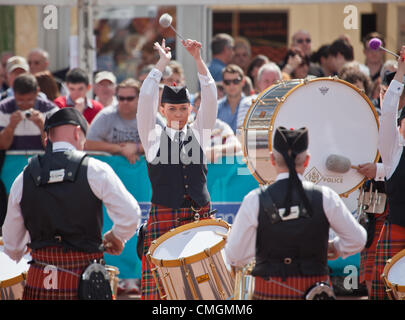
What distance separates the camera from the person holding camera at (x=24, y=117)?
22.0 feet

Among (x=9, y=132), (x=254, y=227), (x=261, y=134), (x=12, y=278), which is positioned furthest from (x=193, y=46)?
(x=9, y=132)

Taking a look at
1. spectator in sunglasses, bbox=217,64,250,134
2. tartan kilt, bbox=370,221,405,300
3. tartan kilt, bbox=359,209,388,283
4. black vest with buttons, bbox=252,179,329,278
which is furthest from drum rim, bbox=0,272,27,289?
spectator in sunglasses, bbox=217,64,250,134

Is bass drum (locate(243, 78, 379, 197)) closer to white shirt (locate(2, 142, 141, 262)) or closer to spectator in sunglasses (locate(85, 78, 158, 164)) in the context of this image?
white shirt (locate(2, 142, 141, 262))

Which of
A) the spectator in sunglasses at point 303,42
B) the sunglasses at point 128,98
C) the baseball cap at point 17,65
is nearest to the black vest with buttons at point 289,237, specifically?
the sunglasses at point 128,98

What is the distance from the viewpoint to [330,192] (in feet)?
12.5

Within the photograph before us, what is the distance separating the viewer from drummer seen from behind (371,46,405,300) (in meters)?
4.69

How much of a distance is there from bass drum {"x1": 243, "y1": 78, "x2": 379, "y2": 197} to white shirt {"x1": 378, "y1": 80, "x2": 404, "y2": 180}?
0.66 meters

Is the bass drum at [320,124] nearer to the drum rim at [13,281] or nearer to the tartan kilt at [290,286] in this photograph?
the tartan kilt at [290,286]

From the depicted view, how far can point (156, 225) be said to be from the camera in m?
5.09

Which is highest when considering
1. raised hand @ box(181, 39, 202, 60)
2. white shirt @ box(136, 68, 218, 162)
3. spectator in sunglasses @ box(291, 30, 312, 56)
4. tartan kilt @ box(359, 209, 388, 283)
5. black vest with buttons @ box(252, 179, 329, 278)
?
spectator in sunglasses @ box(291, 30, 312, 56)

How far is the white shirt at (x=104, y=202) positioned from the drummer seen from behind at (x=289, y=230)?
0.64 metres
